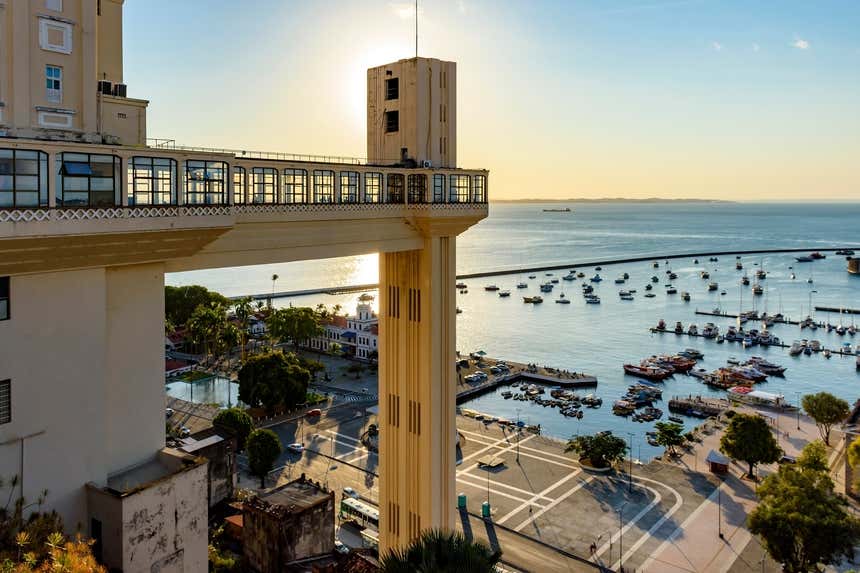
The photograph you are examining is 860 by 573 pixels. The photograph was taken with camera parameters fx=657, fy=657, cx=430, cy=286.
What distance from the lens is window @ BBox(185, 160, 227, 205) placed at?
51.2 ft

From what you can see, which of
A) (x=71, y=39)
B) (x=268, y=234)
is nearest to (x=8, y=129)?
(x=71, y=39)

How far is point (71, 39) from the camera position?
15.0 meters

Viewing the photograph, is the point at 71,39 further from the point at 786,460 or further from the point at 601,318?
the point at 601,318

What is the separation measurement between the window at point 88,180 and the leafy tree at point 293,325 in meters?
73.0

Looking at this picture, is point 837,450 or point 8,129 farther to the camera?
→ point 837,450

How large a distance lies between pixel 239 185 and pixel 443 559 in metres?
11.0

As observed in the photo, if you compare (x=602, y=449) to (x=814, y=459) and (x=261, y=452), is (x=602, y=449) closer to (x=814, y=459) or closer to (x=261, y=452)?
(x=814, y=459)

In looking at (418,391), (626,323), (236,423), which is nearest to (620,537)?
(418,391)

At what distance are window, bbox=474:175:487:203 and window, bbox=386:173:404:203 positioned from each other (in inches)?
147

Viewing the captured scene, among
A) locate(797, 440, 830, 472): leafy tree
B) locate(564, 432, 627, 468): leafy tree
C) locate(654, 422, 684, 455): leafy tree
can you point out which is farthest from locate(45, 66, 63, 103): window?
locate(654, 422, 684, 455): leafy tree

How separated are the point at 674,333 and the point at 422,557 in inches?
4133

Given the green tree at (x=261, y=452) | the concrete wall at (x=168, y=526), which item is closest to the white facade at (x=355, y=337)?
the green tree at (x=261, y=452)

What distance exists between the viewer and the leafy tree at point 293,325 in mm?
85938

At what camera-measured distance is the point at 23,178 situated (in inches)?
496
